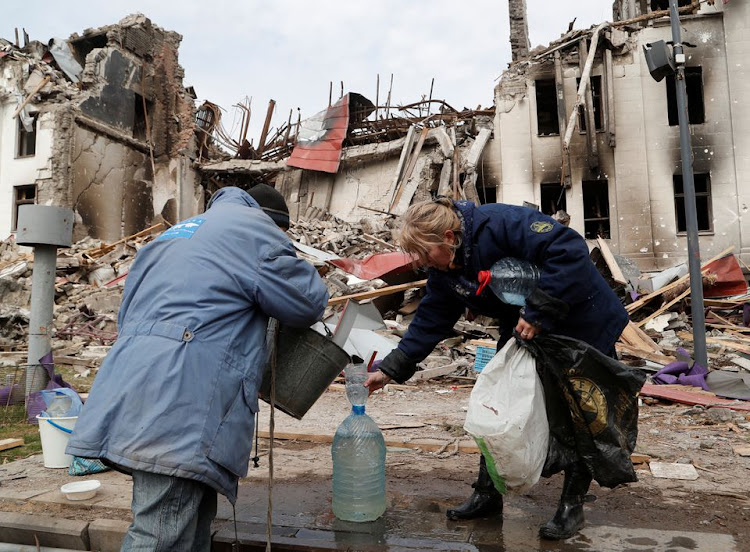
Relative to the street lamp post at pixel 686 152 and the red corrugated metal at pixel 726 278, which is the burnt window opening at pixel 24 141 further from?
the red corrugated metal at pixel 726 278

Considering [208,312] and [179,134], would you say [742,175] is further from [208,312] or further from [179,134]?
[179,134]

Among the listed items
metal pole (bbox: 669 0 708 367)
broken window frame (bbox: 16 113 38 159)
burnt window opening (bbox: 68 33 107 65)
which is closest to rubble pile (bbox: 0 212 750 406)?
metal pole (bbox: 669 0 708 367)

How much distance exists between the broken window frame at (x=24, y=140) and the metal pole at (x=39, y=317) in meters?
17.1

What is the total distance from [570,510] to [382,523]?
967mm

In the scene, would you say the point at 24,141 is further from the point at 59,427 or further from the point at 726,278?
the point at 726,278

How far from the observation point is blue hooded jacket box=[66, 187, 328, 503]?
75.0 inches

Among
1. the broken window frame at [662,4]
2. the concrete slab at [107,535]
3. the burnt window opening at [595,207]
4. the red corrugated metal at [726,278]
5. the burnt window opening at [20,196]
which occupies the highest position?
the broken window frame at [662,4]

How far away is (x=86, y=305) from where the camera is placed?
43.6 feet

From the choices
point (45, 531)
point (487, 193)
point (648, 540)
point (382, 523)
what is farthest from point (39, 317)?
point (487, 193)

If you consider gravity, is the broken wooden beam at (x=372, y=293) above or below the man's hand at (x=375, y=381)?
above

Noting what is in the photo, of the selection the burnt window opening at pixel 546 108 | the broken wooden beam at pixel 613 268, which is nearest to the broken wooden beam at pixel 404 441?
the broken wooden beam at pixel 613 268

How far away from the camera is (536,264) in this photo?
100 inches

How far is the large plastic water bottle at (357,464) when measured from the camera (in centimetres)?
295

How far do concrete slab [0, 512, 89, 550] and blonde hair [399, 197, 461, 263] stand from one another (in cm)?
234
